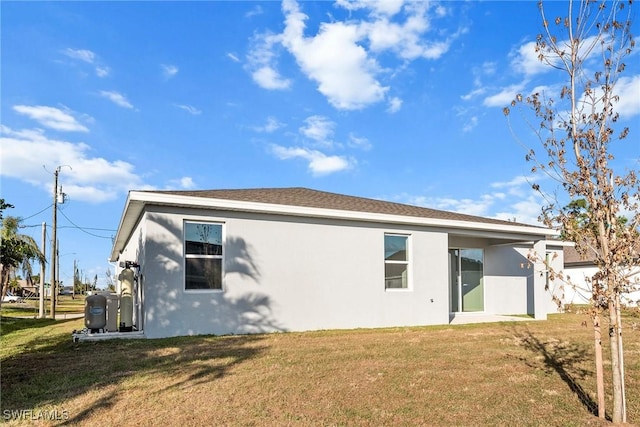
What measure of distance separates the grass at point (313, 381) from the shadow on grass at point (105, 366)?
0.06ft

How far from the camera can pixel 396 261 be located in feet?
41.1

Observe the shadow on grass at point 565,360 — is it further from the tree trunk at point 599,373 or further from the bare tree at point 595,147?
the bare tree at point 595,147

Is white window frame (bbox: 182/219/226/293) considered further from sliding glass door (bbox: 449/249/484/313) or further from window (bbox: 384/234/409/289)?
sliding glass door (bbox: 449/249/484/313)

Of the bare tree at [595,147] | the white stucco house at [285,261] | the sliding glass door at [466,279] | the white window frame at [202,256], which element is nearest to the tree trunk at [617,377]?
the bare tree at [595,147]

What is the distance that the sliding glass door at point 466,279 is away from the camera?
600 inches

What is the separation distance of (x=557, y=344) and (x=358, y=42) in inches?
372

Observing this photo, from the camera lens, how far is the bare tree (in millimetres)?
4078

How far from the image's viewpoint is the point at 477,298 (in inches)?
616

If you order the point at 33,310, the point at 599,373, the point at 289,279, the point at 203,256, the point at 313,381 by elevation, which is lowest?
the point at 33,310

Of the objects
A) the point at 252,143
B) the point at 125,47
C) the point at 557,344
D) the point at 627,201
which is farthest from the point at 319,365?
the point at 252,143

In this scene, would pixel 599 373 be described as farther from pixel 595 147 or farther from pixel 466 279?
pixel 466 279

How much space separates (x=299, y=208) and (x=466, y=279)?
25.1ft

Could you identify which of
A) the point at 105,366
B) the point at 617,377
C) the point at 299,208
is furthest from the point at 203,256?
the point at 617,377

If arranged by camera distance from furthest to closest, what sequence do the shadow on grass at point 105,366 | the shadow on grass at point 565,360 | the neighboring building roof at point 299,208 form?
the neighboring building roof at point 299,208
the shadow on grass at point 565,360
the shadow on grass at point 105,366
